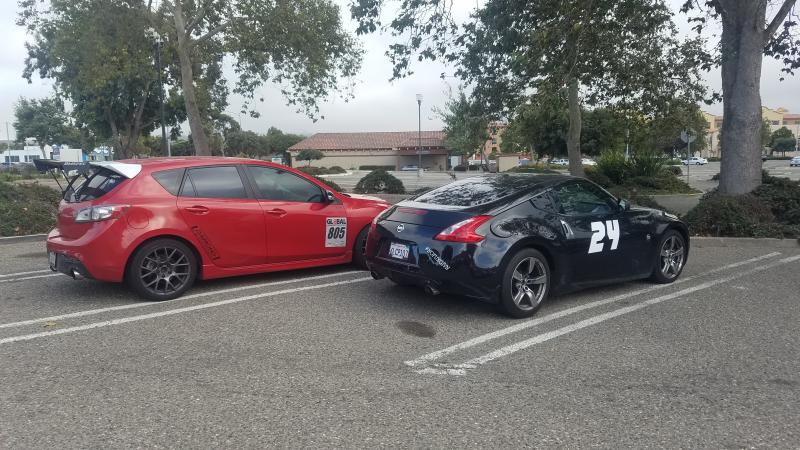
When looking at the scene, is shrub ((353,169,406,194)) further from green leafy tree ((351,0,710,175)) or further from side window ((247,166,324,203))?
side window ((247,166,324,203))

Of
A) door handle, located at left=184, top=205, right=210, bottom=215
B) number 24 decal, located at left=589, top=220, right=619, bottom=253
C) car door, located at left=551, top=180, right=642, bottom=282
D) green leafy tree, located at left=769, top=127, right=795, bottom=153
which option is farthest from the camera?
green leafy tree, located at left=769, top=127, right=795, bottom=153

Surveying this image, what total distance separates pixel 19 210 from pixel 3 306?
6.83 metres

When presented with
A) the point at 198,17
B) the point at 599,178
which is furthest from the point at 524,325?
the point at 198,17

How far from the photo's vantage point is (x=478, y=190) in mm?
6109

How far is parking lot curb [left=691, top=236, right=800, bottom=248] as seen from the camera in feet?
31.5

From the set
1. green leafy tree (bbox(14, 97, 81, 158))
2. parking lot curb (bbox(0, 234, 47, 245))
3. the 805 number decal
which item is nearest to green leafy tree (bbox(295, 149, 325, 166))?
green leafy tree (bbox(14, 97, 81, 158))

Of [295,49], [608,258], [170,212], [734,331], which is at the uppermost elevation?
[295,49]

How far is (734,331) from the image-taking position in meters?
5.12

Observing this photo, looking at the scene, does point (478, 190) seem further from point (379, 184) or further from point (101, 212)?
point (379, 184)

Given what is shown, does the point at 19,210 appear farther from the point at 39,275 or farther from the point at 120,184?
the point at 120,184

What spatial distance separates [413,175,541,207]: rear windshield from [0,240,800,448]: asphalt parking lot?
1.05 meters

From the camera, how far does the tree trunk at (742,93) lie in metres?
10.8

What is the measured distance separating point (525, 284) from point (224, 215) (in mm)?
3197

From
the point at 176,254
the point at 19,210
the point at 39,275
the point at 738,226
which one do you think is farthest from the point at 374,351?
the point at 19,210
